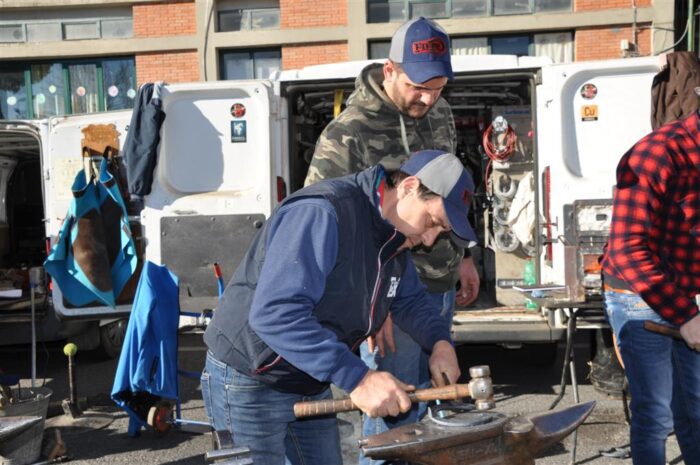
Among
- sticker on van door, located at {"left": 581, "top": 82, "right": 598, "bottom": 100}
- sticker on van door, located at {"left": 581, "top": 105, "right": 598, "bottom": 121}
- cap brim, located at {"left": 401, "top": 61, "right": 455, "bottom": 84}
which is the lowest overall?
cap brim, located at {"left": 401, "top": 61, "right": 455, "bottom": 84}

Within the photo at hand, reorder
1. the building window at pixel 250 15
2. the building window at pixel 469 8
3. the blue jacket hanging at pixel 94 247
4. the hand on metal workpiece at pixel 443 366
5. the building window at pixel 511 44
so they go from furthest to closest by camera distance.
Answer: the building window at pixel 250 15 < the building window at pixel 511 44 < the building window at pixel 469 8 < the blue jacket hanging at pixel 94 247 < the hand on metal workpiece at pixel 443 366

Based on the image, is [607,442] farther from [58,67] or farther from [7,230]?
[58,67]

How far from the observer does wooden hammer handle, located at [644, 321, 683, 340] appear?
2.87 m

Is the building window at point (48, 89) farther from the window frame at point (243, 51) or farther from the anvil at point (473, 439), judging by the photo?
the anvil at point (473, 439)

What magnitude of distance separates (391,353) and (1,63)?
15.4m

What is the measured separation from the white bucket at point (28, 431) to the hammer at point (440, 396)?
2.74 m

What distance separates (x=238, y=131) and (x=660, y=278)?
3.52m

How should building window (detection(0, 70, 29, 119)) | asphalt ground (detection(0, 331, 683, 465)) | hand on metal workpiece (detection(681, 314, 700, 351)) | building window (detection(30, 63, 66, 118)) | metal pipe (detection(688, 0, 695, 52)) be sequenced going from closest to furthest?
hand on metal workpiece (detection(681, 314, 700, 351))
asphalt ground (detection(0, 331, 683, 465))
metal pipe (detection(688, 0, 695, 52))
building window (detection(30, 63, 66, 118))
building window (detection(0, 70, 29, 119))

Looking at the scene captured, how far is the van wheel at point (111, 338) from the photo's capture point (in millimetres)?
7180

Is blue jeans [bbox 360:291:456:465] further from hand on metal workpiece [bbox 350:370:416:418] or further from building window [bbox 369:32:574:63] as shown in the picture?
building window [bbox 369:32:574:63]

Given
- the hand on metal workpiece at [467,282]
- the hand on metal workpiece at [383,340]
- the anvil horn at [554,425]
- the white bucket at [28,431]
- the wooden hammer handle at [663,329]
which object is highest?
the hand on metal workpiece at [467,282]

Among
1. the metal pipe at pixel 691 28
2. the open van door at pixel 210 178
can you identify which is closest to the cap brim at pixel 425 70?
the open van door at pixel 210 178

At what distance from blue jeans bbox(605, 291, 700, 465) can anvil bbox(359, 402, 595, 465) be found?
1205 millimetres

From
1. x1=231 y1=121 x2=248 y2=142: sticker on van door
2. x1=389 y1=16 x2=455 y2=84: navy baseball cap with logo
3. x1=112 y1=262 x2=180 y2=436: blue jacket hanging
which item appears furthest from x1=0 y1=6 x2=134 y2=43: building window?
x1=389 y1=16 x2=455 y2=84: navy baseball cap with logo
